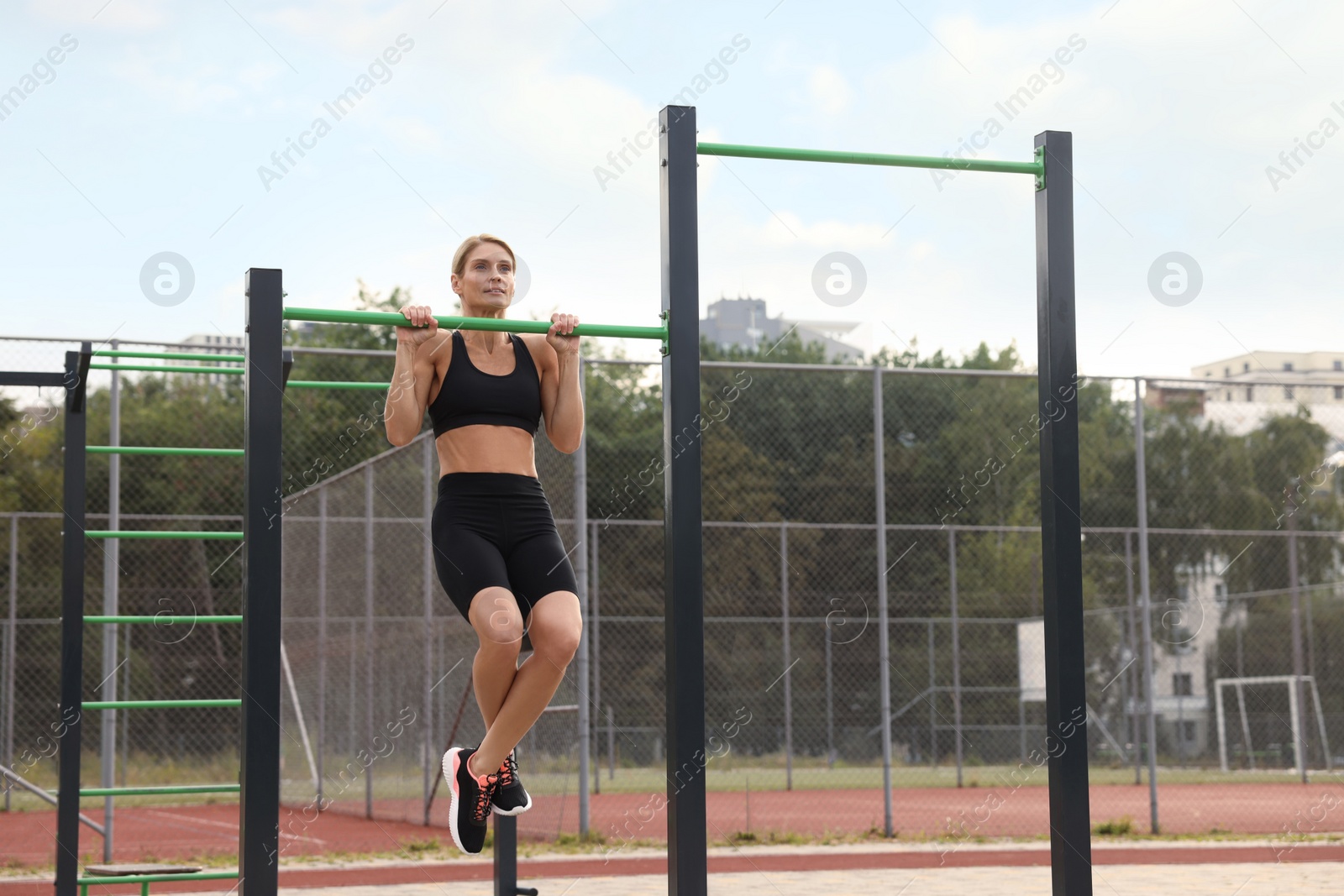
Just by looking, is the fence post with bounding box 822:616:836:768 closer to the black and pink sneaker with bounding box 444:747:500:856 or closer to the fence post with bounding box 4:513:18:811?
the fence post with bounding box 4:513:18:811

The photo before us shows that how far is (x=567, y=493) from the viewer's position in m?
8.41

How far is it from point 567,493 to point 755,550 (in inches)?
273

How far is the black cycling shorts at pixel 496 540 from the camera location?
11.9 ft

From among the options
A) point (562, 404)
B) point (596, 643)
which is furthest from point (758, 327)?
point (562, 404)

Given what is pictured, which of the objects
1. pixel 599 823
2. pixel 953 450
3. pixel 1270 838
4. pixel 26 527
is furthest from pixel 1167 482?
pixel 26 527

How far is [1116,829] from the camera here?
9117 mm

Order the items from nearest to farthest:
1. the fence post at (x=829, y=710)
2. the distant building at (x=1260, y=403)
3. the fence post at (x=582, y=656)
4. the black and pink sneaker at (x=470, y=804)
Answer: the black and pink sneaker at (x=470, y=804) < the fence post at (x=582, y=656) < the fence post at (x=829, y=710) < the distant building at (x=1260, y=403)

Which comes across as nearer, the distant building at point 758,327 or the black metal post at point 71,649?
the black metal post at point 71,649

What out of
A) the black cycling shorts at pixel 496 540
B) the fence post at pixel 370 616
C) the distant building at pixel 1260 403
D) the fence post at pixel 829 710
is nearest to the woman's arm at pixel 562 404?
the black cycling shorts at pixel 496 540

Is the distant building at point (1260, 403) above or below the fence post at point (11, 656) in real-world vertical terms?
above

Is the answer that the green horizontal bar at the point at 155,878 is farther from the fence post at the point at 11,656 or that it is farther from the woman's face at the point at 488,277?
the fence post at the point at 11,656

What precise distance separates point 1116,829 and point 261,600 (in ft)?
24.5

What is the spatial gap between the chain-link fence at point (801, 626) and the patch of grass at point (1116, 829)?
2 cm

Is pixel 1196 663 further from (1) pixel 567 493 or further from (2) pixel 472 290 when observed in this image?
(2) pixel 472 290
